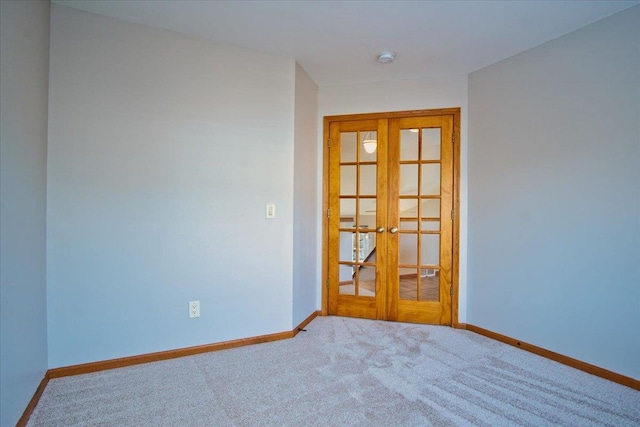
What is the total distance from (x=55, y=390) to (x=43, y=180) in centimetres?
128

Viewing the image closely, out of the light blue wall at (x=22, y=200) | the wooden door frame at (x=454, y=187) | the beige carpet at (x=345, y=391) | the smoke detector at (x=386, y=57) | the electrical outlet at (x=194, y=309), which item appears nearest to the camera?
the light blue wall at (x=22, y=200)

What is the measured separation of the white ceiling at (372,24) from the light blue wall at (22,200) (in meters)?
0.61

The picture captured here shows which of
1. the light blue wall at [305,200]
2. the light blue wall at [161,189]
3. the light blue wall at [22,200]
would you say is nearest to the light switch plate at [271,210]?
the light blue wall at [161,189]

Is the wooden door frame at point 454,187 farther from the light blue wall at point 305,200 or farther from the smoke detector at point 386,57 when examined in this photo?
the smoke detector at point 386,57

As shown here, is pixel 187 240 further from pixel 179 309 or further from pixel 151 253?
pixel 179 309

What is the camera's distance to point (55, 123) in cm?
218

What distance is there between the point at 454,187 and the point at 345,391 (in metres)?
2.13

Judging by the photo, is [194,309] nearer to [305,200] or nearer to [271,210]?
[271,210]

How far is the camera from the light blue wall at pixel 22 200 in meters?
1.52

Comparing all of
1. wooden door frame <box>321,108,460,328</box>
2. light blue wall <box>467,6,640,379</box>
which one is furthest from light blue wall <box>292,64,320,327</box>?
light blue wall <box>467,6,640,379</box>

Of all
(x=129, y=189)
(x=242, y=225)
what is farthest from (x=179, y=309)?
(x=129, y=189)

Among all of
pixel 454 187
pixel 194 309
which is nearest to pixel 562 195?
pixel 454 187

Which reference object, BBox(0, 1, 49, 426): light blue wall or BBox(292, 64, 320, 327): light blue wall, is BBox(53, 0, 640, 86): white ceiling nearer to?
BBox(292, 64, 320, 327): light blue wall

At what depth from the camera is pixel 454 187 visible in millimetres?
3244
